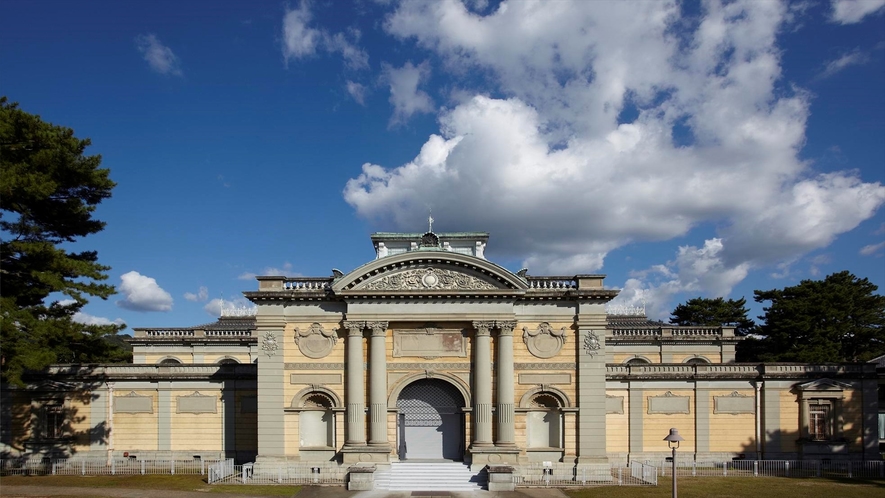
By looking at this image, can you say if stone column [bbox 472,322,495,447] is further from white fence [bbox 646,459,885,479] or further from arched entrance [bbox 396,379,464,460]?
white fence [bbox 646,459,885,479]

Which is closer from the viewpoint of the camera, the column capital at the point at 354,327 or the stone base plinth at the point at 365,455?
the stone base plinth at the point at 365,455

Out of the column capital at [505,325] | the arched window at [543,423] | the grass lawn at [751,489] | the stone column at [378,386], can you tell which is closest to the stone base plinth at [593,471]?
the grass lawn at [751,489]

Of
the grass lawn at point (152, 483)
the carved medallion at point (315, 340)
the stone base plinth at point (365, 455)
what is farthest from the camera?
the carved medallion at point (315, 340)

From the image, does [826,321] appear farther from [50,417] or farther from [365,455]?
[50,417]

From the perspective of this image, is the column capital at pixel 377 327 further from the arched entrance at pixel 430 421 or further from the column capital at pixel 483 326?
the column capital at pixel 483 326

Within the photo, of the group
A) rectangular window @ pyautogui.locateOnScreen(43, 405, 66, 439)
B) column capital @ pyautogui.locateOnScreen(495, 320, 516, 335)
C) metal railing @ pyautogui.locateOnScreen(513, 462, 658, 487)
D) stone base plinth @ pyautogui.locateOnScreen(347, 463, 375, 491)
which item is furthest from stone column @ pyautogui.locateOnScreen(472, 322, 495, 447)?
rectangular window @ pyautogui.locateOnScreen(43, 405, 66, 439)

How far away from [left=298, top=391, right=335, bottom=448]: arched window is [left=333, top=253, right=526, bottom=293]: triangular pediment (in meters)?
5.69


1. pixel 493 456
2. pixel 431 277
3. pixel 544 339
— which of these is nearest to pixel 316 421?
pixel 493 456

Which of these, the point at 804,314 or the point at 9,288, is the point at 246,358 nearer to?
the point at 9,288

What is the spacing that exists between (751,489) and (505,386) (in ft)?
37.9

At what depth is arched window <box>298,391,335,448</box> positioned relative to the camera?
28266 mm

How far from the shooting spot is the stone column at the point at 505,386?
2738cm

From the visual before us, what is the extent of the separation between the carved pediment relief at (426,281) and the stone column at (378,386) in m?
1.92

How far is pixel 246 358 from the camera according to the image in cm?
4384
